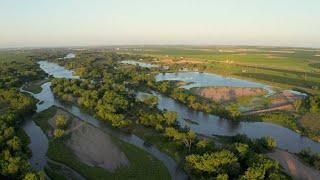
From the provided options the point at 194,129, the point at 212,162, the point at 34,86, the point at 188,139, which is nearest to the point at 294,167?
the point at 212,162

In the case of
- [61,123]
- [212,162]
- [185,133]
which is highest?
[212,162]

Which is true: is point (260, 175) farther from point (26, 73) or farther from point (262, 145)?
point (26, 73)

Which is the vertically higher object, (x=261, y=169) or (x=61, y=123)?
(x=261, y=169)

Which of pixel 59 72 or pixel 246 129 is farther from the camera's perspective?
pixel 59 72

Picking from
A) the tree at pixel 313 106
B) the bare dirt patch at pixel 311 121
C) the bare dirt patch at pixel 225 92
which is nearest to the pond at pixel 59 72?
the bare dirt patch at pixel 225 92

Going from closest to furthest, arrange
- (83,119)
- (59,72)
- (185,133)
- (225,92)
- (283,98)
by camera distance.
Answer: (185,133), (83,119), (283,98), (225,92), (59,72)

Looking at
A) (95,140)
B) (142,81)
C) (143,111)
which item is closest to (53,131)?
(95,140)

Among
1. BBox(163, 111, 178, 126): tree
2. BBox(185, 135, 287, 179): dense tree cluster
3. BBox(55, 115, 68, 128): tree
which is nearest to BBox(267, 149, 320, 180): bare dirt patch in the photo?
BBox(185, 135, 287, 179): dense tree cluster

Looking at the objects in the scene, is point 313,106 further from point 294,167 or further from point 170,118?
point 294,167

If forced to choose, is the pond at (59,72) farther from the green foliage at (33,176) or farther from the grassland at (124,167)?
the green foliage at (33,176)
